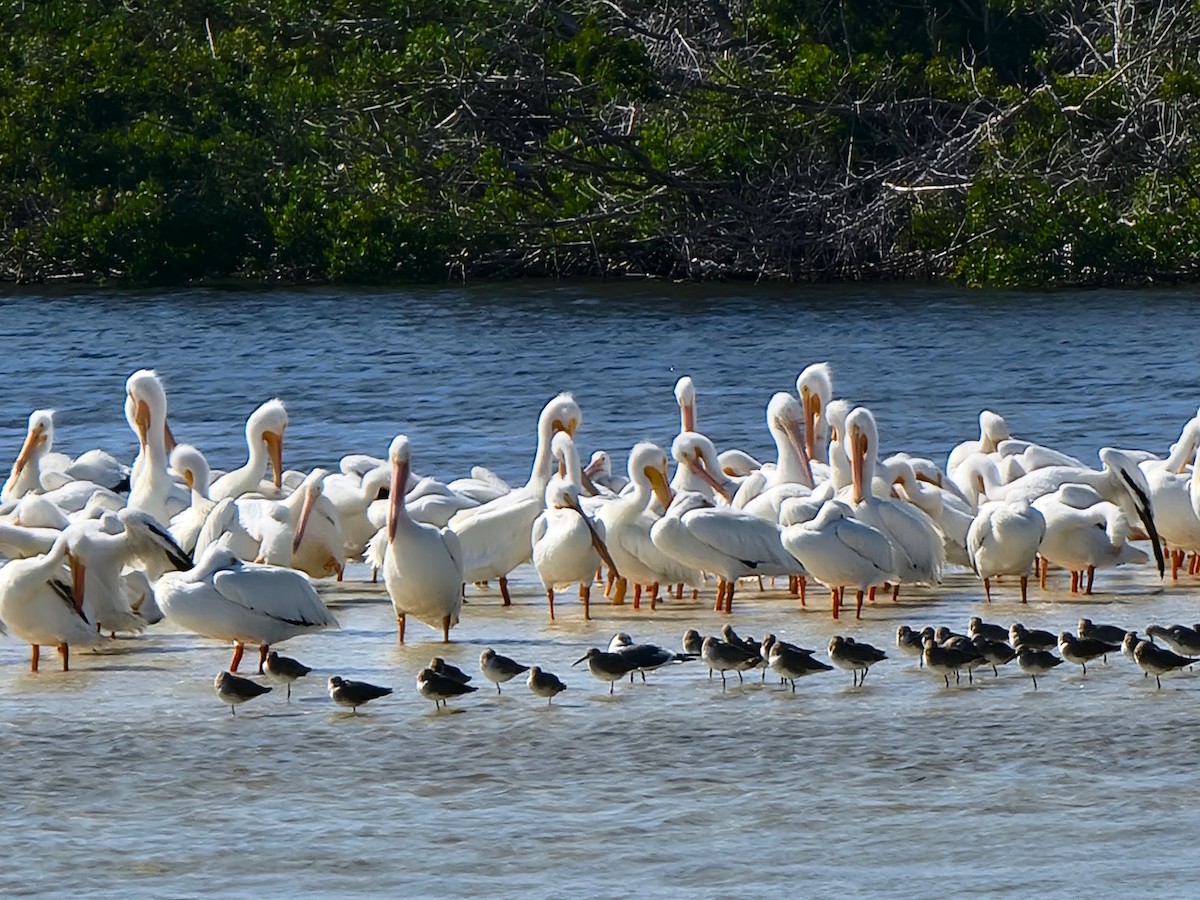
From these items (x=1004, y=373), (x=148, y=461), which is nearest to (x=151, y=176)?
(x=1004, y=373)

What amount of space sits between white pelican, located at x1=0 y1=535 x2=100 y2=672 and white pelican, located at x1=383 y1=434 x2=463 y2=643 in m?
1.20

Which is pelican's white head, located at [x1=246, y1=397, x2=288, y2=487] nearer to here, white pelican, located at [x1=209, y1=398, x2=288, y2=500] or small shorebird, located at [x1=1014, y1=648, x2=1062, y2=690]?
white pelican, located at [x1=209, y1=398, x2=288, y2=500]

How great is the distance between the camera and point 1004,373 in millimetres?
19922

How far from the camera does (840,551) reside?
9250mm

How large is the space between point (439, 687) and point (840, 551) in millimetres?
2430

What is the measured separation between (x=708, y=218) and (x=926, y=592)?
61.1ft

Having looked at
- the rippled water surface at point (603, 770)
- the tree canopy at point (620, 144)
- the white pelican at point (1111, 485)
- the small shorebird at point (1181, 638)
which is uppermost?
the tree canopy at point (620, 144)

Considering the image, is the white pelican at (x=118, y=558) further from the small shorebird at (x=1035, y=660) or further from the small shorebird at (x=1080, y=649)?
the small shorebird at (x=1080, y=649)

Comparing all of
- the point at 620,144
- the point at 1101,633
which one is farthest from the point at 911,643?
the point at 620,144

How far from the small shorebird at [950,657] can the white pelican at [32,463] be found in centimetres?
538

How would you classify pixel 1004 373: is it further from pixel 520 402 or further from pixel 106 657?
pixel 106 657

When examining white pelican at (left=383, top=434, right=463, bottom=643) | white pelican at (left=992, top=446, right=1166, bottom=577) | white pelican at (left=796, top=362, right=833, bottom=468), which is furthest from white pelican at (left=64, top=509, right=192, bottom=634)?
white pelican at (left=796, top=362, right=833, bottom=468)

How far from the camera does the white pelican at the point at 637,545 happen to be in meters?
9.91

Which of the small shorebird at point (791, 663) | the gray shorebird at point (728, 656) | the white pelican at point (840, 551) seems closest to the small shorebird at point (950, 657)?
the small shorebird at point (791, 663)
